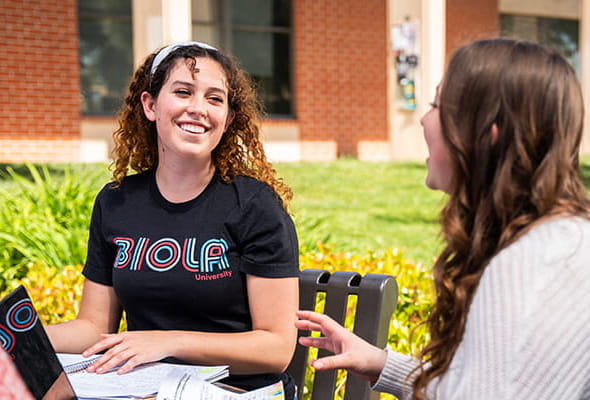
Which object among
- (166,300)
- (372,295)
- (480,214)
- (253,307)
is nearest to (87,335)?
(166,300)

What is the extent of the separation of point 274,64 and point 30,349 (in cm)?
1241

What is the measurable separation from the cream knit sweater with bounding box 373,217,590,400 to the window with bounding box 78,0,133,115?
11.4 meters

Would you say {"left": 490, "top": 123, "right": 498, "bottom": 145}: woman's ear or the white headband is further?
the white headband

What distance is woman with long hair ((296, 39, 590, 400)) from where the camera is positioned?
1.30 m

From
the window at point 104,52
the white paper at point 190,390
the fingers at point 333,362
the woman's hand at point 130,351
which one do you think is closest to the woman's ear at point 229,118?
the woman's hand at point 130,351

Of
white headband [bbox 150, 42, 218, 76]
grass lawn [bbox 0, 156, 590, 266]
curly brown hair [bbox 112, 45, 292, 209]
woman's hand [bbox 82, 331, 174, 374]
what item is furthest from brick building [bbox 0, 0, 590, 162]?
woman's hand [bbox 82, 331, 174, 374]

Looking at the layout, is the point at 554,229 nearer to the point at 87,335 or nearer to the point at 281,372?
the point at 281,372

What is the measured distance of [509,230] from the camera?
4.56ft

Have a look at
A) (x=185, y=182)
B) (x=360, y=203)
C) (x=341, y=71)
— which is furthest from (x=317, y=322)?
(x=341, y=71)

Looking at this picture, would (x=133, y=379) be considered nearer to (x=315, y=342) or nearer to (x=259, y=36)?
(x=315, y=342)

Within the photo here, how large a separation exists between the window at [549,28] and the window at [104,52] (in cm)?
788

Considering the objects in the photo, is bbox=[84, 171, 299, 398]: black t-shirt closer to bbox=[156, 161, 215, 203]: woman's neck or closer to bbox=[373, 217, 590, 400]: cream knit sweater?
bbox=[156, 161, 215, 203]: woman's neck

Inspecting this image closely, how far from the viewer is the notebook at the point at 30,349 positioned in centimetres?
161

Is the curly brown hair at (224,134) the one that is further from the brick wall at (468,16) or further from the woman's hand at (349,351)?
the brick wall at (468,16)
